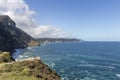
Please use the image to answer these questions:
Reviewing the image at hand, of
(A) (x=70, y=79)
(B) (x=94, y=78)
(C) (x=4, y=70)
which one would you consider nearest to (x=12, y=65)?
(C) (x=4, y=70)

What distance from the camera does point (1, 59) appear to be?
68250 mm

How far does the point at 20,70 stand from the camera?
4900 cm

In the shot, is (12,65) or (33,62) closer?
(12,65)

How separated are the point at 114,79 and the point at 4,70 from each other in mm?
49893

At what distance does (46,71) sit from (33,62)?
4.46 metres

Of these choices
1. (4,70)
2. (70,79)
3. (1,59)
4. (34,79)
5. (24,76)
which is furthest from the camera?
(70,79)

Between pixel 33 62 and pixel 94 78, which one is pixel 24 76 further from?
pixel 94 78

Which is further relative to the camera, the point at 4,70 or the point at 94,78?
the point at 94,78

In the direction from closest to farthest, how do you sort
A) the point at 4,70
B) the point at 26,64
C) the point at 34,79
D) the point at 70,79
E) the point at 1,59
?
the point at 34,79 < the point at 4,70 < the point at 26,64 < the point at 1,59 < the point at 70,79

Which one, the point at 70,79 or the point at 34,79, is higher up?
the point at 34,79

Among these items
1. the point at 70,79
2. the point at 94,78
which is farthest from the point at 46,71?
the point at 94,78

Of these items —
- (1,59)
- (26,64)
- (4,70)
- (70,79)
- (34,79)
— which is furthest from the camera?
(70,79)

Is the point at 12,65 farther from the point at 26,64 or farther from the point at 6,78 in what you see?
the point at 6,78

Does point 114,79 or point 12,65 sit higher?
point 12,65
